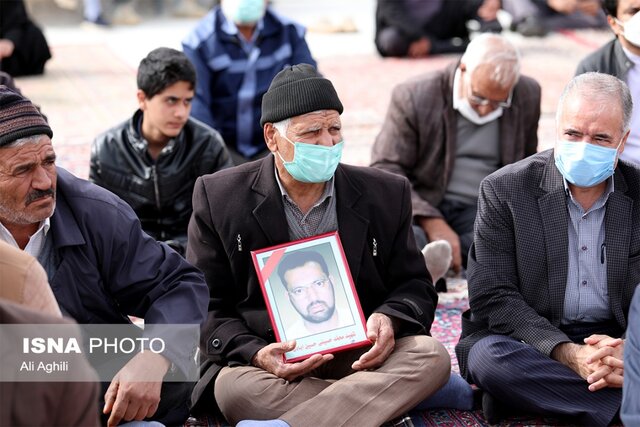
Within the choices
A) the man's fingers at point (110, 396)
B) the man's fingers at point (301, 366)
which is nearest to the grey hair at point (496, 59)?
the man's fingers at point (301, 366)

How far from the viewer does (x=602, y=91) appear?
3.72m

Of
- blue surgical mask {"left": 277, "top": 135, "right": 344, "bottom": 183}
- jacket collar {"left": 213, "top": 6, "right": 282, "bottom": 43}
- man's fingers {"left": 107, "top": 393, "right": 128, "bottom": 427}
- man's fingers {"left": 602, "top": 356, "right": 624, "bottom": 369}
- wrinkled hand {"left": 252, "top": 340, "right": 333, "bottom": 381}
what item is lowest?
man's fingers {"left": 602, "top": 356, "right": 624, "bottom": 369}

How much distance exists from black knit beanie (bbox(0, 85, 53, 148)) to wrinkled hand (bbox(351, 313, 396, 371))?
3.81ft

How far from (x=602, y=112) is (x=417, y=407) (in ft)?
3.77

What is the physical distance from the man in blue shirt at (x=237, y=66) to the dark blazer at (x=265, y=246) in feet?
7.08

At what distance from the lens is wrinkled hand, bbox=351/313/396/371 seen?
11.8 ft

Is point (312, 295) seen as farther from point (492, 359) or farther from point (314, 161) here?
point (492, 359)

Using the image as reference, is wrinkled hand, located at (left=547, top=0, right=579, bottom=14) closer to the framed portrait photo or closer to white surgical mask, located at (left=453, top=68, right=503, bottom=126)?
white surgical mask, located at (left=453, top=68, right=503, bottom=126)

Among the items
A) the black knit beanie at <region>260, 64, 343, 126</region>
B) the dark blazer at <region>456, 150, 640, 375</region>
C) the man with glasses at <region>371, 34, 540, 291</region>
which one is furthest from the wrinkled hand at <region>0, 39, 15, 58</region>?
the dark blazer at <region>456, 150, 640, 375</region>

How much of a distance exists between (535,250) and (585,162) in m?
0.33

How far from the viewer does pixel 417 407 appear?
153 inches

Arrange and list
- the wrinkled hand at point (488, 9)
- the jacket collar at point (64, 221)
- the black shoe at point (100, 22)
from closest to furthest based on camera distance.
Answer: the jacket collar at point (64, 221), the wrinkled hand at point (488, 9), the black shoe at point (100, 22)

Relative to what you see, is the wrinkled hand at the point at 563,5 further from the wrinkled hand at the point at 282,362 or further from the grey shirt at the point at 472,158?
the wrinkled hand at the point at 282,362

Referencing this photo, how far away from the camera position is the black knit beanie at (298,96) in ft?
12.1
